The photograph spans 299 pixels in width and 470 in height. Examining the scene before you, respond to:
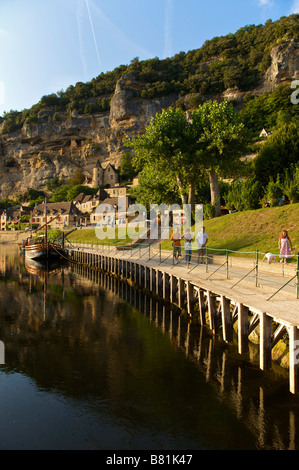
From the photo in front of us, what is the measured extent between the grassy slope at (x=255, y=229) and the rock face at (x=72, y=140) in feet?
287

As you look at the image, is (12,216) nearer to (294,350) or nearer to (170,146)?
(170,146)

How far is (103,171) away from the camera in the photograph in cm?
10781

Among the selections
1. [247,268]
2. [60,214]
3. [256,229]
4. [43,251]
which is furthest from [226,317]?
[60,214]

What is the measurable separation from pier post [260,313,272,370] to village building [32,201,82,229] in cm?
8475

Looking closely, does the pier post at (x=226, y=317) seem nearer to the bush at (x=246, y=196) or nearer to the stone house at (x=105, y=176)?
the bush at (x=246, y=196)

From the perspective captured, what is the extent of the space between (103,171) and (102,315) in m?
95.4

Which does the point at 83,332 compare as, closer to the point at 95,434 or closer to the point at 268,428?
the point at 95,434

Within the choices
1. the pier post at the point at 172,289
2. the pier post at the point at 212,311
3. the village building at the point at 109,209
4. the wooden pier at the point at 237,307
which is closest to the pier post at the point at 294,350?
the wooden pier at the point at 237,307

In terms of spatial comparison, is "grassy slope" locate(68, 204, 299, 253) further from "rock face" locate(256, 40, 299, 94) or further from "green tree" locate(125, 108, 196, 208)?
"rock face" locate(256, 40, 299, 94)

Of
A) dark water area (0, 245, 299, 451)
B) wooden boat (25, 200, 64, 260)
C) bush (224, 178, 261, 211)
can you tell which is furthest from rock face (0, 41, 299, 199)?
dark water area (0, 245, 299, 451)

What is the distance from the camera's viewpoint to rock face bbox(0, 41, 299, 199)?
362ft

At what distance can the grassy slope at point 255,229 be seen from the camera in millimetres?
21000

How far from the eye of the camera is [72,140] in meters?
119

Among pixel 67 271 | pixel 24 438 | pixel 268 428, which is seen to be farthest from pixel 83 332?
pixel 67 271
